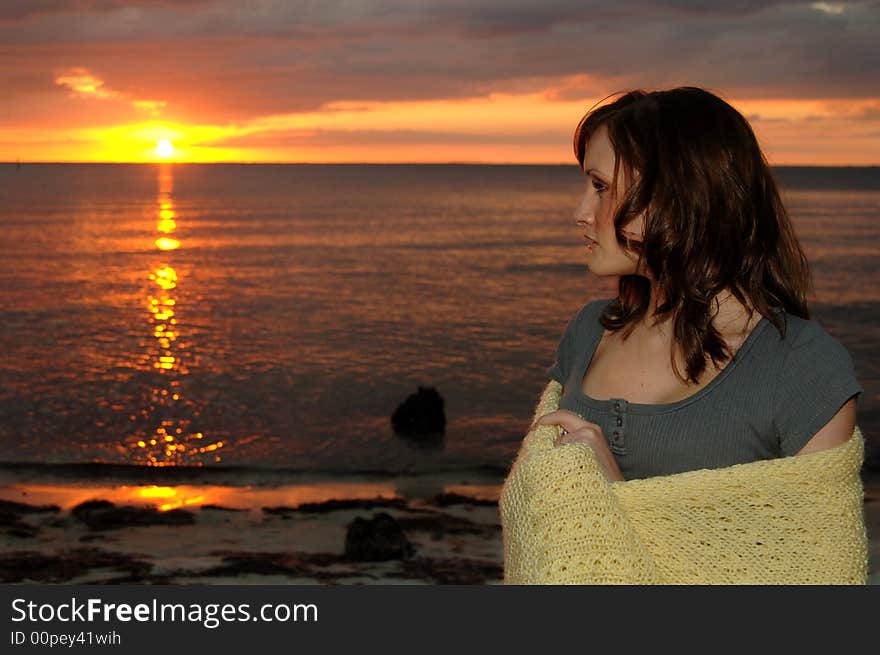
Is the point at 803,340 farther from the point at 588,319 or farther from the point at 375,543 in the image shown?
the point at 375,543

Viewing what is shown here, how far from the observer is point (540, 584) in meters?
2.36

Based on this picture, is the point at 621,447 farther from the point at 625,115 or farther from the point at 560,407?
the point at 625,115

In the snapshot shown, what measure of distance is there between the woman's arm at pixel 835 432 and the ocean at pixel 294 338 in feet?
53.5

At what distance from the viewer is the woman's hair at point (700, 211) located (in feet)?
7.77

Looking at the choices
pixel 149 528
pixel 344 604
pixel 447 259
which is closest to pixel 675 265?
pixel 344 604

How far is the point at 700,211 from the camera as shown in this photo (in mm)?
2393

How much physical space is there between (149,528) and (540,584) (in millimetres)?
12758

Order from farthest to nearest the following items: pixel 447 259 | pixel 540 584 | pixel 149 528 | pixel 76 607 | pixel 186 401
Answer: pixel 447 259 < pixel 186 401 < pixel 149 528 < pixel 76 607 < pixel 540 584

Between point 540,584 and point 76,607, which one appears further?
point 76,607

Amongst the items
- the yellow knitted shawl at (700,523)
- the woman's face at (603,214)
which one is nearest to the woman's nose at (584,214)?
the woman's face at (603,214)

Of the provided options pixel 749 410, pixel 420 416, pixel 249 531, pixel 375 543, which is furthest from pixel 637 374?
pixel 420 416

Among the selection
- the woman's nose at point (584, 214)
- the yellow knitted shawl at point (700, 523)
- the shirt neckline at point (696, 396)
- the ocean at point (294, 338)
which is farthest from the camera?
the ocean at point (294, 338)

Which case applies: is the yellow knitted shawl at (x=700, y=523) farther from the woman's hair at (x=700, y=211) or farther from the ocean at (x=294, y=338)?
the ocean at (x=294, y=338)

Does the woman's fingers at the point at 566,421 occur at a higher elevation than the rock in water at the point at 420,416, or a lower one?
higher
